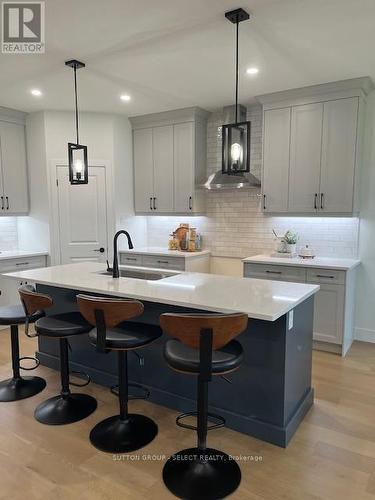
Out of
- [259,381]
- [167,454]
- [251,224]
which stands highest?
[251,224]

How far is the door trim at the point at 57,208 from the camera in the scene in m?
5.11

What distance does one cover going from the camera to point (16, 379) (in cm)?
322

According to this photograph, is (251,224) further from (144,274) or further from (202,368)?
(202,368)

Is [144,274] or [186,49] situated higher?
[186,49]

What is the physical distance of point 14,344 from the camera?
3.19 metres

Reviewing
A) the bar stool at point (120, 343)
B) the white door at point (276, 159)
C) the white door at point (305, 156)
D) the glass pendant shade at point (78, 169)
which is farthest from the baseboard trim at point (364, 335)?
the glass pendant shade at point (78, 169)

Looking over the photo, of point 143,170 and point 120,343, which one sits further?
point 143,170

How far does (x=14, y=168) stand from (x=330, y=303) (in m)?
4.47

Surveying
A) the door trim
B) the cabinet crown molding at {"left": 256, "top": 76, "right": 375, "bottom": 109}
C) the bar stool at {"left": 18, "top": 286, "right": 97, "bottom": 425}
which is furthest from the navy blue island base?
the door trim

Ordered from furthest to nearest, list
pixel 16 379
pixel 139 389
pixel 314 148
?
pixel 314 148
pixel 16 379
pixel 139 389

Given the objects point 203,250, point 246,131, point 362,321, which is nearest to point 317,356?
point 362,321

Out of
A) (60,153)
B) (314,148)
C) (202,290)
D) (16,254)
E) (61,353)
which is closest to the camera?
(202,290)

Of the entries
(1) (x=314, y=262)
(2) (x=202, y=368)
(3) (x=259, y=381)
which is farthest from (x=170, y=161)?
(2) (x=202, y=368)

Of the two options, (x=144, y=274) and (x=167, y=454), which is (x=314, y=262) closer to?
(x=144, y=274)
